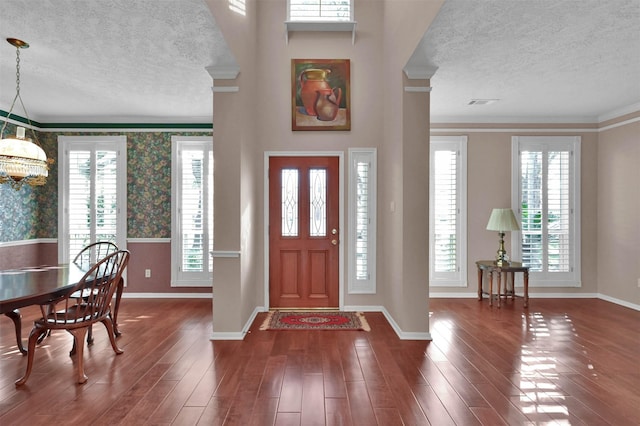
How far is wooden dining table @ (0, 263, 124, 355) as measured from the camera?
2.50 metres

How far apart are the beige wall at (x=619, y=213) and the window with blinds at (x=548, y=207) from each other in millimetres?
363

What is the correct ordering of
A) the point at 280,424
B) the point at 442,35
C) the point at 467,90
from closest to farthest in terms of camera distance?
1. the point at 280,424
2. the point at 442,35
3. the point at 467,90

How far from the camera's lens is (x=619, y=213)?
5.48 m

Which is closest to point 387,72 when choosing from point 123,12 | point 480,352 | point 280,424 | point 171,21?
point 171,21

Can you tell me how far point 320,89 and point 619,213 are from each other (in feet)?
15.2

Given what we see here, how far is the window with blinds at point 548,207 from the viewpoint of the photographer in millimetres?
5840

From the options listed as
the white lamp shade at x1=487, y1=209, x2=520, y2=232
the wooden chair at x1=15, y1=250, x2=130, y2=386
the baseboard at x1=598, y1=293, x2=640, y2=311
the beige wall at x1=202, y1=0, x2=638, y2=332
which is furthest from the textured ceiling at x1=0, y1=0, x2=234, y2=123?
the baseboard at x1=598, y1=293, x2=640, y2=311

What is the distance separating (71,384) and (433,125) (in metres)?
5.40

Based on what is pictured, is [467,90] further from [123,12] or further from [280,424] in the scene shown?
[280,424]

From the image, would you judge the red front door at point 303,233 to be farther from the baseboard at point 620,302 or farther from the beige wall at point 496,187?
the baseboard at point 620,302

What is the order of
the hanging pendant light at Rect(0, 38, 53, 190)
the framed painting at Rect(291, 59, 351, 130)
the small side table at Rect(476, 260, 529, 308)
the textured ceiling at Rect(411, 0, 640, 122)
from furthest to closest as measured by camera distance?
1. the small side table at Rect(476, 260, 529, 308)
2. the framed painting at Rect(291, 59, 351, 130)
3. the hanging pendant light at Rect(0, 38, 53, 190)
4. the textured ceiling at Rect(411, 0, 640, 122)

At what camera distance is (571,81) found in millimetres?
4301

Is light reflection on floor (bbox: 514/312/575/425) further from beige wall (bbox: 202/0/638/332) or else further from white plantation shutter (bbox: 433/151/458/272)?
white plantation shutter (bbox: 433/151/458/272)

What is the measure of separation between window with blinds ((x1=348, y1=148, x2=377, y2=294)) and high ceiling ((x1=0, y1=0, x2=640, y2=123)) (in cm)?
126
